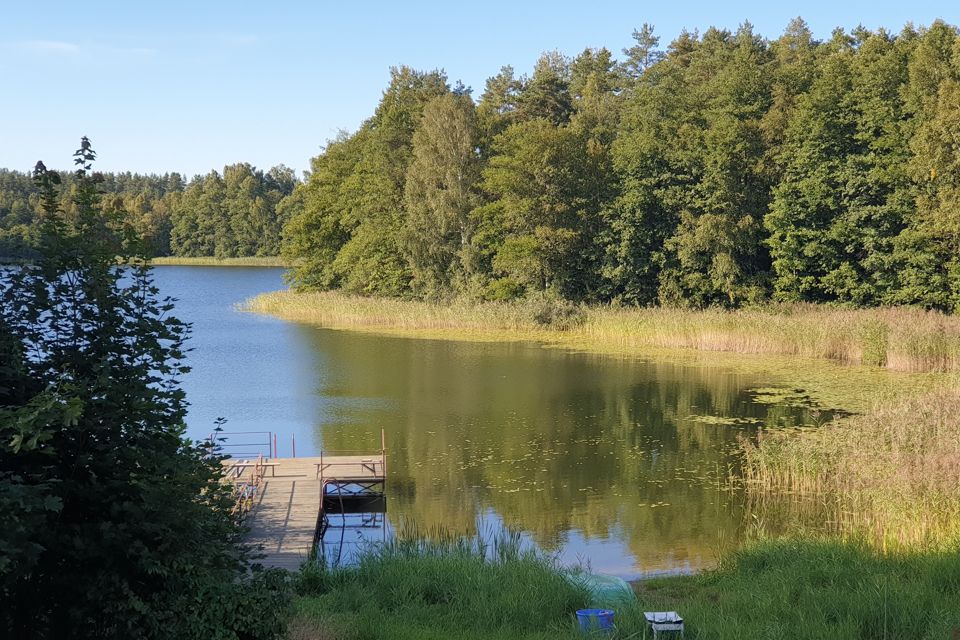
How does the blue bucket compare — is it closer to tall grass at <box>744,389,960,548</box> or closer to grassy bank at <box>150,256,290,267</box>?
tall grass at <box>744,389,960,548</box>

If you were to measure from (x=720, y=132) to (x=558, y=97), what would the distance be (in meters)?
17.4

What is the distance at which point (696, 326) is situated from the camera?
1309 inches

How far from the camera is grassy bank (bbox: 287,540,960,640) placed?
7.20 metres

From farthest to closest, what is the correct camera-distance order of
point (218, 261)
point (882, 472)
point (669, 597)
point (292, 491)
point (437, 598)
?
Answer: point (218, 261) → point (292, 491) → point (882, 472) → point (669, 597) → point (437, 598)

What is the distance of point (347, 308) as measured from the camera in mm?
45625

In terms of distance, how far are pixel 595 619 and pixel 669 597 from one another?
8.40 ft

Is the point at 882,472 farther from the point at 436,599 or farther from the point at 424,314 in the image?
the point at 424,314

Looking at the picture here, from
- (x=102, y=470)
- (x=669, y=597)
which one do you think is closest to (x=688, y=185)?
(x=669, y=597)

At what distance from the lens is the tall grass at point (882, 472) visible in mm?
11078

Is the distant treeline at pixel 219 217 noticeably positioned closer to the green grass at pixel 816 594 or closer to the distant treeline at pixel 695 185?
the distant treeline at pixel 695 185

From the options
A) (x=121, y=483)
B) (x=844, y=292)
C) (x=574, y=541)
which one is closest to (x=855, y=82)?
(x=844, y=292)

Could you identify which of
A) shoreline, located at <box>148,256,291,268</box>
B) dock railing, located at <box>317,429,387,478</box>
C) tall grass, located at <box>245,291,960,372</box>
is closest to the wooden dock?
dock railing, located at <box>317,429,387,478</box>

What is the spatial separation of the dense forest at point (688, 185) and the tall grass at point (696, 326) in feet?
7.48

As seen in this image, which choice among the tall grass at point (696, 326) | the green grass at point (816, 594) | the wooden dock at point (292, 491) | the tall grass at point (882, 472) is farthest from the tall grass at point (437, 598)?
the tall grass at point (696, 326)
